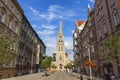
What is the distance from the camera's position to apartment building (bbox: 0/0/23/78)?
26.5 meters

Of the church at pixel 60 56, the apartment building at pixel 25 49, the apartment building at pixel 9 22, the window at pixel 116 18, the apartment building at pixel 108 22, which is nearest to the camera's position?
the window at pixel 116 18

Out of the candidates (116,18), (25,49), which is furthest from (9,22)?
(116,18)

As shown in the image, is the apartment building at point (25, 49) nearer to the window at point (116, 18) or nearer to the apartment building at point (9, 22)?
the apartment building at point (9, 22)

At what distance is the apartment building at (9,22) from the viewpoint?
2650 centimetres

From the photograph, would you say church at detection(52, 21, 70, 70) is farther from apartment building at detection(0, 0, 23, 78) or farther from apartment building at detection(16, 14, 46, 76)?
apartment building at detection(0, 0, 23, 78)

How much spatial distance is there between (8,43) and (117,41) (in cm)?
1179

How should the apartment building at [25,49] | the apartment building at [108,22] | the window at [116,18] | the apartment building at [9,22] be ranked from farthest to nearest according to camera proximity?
the apartment building at [25,49]
the apartment building at [9,22]
the apartment building at [108,22]
the window at [116,18]

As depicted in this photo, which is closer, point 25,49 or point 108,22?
point 108,22

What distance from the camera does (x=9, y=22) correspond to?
101ft

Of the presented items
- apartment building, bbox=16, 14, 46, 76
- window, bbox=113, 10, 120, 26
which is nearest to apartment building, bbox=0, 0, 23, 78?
apartment building, bbox=16, 14, 46, 76

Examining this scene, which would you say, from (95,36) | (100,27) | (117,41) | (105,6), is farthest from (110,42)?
(95,36)

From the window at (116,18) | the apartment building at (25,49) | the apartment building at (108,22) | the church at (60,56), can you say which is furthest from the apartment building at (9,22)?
the church at (60,56)

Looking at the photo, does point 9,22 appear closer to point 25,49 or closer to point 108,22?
point 25,49

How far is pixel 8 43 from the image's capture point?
15836 mm
